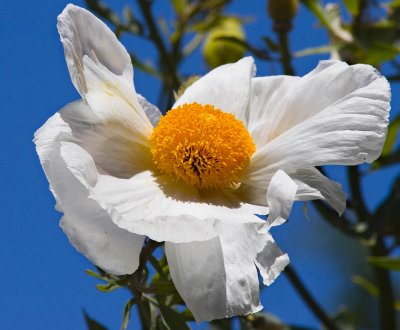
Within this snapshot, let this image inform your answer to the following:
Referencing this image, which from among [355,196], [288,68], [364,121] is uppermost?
[364,121]

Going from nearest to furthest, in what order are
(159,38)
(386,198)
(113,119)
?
(113,119), (386,198), (159,38)

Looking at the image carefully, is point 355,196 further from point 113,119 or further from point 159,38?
point 113,119

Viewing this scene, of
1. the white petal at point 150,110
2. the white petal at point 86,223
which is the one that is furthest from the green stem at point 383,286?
the white petal at point 86,223

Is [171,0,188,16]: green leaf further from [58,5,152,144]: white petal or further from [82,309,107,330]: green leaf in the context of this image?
[82,309,107,330]: green leaf

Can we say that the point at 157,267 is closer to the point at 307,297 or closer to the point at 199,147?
the point at 199,147

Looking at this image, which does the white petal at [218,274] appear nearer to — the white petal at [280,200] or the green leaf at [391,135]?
the white petal at [280,200]

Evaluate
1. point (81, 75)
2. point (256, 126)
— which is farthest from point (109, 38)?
point (256, 126)

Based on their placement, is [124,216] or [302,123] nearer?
[124,216]
